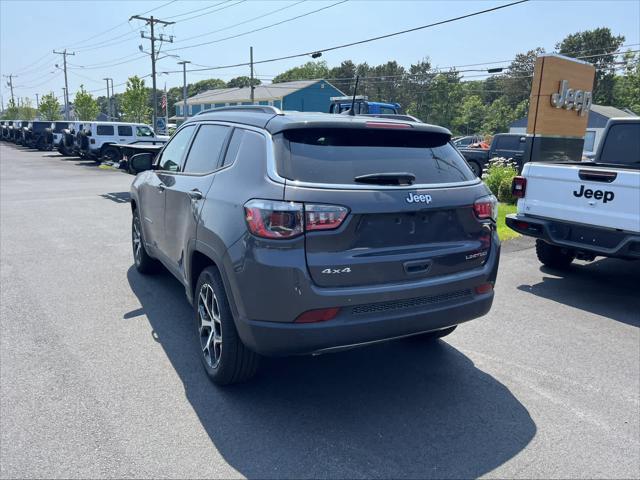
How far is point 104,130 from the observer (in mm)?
25203

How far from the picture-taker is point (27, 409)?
3.23 meters

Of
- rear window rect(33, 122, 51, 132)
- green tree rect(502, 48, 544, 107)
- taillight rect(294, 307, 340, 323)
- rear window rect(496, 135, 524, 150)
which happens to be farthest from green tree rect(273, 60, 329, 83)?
taillight rect(294, 307, 340, 323)

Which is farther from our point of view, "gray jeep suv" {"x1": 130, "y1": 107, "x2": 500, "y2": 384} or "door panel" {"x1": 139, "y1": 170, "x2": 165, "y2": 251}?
"door panel" {"x1": 139, "y1": 170, "x2": 165, "y2": 251}

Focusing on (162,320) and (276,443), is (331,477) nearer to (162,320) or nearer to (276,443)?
(276,443)

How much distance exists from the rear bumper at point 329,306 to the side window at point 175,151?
1.94m

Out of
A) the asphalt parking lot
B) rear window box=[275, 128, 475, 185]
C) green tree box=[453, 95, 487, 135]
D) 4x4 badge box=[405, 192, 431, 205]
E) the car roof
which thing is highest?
green tree box=[453, 95, 487, 135]

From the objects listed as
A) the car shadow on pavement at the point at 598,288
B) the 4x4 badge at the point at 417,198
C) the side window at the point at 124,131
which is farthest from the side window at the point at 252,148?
the side window at the point at 124,131

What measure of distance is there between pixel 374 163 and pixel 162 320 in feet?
9.16

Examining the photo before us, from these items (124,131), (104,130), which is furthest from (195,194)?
(104,130)

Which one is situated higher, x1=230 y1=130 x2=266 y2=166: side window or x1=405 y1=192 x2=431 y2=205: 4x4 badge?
x1=230 y1=130 x2=266 y2=166: side window

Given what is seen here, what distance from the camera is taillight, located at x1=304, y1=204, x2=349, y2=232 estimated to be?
2820 millimetres

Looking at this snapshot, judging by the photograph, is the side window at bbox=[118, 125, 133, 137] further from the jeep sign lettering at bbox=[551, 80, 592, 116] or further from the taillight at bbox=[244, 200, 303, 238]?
the taillight at bbox=[244, 200, 303, 238]

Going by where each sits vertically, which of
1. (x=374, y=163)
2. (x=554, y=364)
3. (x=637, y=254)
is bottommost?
(x=554, y=364)

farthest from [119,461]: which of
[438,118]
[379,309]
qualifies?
[438,118]
